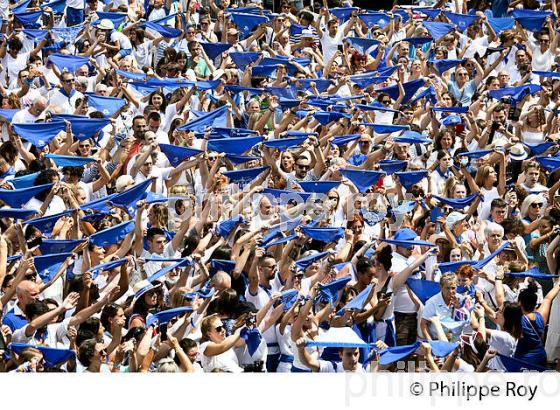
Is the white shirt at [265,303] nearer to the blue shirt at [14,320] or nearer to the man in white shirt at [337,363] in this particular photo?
the man in white shirt at [337,363]

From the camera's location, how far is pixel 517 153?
16.9 m

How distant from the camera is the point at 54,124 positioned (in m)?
16.2

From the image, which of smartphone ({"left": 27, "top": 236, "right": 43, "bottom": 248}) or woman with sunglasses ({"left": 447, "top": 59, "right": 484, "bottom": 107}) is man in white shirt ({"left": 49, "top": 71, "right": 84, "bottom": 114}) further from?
woman with sunglasses ({"left": 447, "top": 59, "right": 484, "bottom": 107})

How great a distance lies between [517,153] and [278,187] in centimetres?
312

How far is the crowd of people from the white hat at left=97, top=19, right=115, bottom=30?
1.8 inches

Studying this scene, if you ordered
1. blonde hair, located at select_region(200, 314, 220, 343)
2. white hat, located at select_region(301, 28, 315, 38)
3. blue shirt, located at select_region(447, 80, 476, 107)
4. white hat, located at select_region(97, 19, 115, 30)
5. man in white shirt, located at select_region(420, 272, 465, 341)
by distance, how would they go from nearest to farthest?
1. blonde hair, located at select_region(200, 314, 220, 343)
2. man in white shirt, located at select_region(420, 272, 465, 341)
3. blue shirt, located at select_region(447, 80, 476, 107)
4. white hat, located at select_region(97, 19, 115, 30)
5. white hat, located at select_region(301, 28, 315, 38)

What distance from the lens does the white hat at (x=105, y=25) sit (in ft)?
65.5

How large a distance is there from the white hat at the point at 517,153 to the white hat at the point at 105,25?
6145mm

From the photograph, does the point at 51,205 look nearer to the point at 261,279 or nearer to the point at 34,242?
the point at 34,242

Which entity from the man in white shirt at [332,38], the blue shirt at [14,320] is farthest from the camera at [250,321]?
the man in white shirt at [332,38]

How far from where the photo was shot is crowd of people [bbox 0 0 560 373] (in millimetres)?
11898

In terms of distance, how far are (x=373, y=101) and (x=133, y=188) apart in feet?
15.2

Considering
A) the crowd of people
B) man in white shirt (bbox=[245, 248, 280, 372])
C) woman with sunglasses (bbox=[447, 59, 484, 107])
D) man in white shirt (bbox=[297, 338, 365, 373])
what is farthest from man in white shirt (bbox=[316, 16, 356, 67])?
man in white shirt (bbox=[297, 338, 365, 373])

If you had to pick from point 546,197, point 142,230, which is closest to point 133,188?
point 142,230
